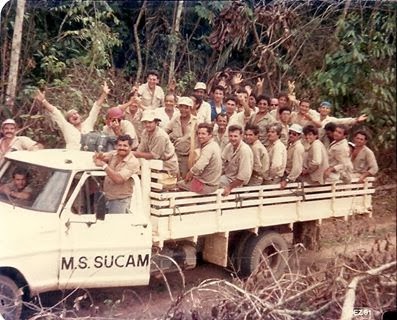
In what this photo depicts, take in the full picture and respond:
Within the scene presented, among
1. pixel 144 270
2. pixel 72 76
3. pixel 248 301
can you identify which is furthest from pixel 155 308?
pixel 72 76

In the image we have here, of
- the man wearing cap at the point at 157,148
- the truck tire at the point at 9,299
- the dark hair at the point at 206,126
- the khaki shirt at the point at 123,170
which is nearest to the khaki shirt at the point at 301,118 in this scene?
the dark hair at the point at 206,126

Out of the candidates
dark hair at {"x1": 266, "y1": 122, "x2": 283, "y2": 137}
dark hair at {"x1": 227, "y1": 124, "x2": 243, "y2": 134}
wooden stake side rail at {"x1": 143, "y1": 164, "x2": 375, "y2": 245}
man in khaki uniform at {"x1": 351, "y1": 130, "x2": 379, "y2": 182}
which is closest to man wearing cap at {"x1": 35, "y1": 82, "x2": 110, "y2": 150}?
wooden stake side rail at {"x1": 143, "y1": 164, "x2": 375, "y2": 245}

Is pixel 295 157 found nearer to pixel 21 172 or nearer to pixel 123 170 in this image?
pixel 123 170

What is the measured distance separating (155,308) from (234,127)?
0.54 metres

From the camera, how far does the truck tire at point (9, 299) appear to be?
Result: 6.44ft

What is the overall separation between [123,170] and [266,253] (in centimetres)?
45

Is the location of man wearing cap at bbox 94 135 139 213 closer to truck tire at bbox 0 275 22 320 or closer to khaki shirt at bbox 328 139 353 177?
truck tire at bbox 0 275 22 320

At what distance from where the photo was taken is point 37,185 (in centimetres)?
203

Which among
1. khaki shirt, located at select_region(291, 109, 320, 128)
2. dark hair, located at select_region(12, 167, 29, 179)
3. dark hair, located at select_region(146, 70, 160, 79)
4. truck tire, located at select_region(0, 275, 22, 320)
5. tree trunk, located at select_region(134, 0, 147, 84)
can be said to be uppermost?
tree trunk, located at select_region(134, 0, 147, 84)

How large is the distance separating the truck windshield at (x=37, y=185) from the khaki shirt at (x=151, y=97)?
0.29 meters

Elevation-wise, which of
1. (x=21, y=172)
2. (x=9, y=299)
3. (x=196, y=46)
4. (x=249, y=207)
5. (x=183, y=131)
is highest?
(x=196, y=46)

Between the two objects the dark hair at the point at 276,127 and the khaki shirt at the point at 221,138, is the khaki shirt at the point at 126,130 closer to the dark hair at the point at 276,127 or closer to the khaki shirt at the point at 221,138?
the khaki shirt at the point at 221,138

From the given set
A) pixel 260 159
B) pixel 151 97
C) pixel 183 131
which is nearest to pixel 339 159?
pixel 260 159

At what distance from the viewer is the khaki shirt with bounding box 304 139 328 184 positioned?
6.59 ft
